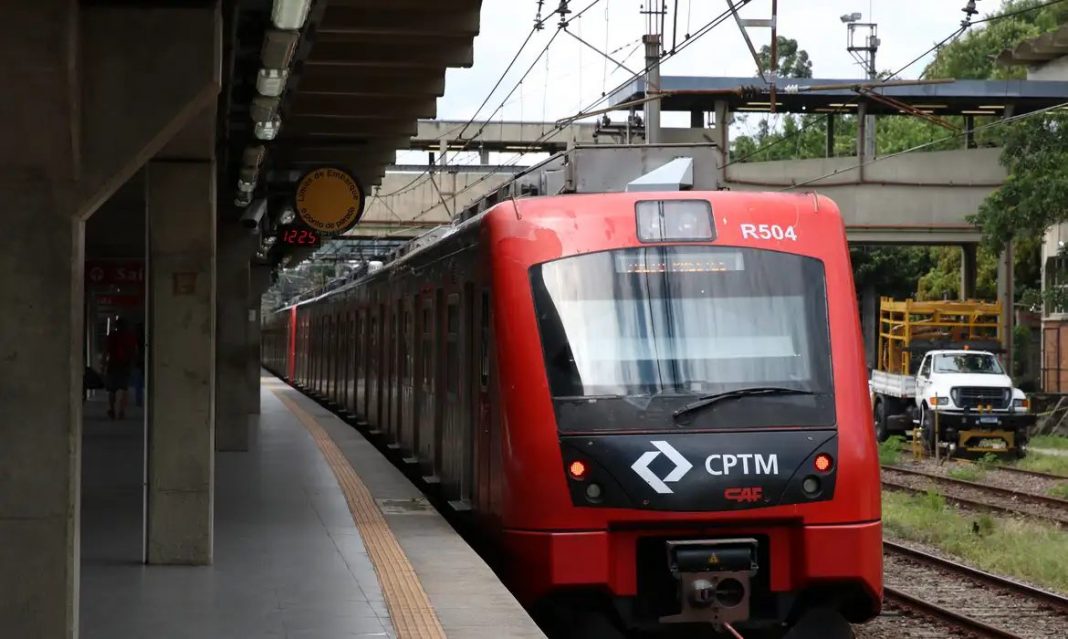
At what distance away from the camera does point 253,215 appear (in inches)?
741

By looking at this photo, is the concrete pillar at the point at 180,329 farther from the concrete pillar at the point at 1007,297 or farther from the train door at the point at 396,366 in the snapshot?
the concrete pillar at the point at 1007,297

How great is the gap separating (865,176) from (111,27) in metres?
31.6

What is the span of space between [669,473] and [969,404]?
66.7 feet

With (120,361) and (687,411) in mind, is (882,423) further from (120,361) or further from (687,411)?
(687,411)

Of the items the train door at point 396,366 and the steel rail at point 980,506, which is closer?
the train door at point 396,366

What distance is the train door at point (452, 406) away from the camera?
444 inches

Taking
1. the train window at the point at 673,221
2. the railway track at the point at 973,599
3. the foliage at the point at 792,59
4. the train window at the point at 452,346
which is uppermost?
the foliage at the point at 792,59

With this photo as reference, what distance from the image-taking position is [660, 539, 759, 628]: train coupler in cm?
849

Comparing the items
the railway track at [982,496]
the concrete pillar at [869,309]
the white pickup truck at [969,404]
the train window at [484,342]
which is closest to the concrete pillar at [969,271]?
the white pickup truck at [969,404]

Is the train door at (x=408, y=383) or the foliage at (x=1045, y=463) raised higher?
the train door at (x=408, y=383)

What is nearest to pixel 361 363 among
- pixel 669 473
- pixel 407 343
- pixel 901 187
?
pixel 407 343

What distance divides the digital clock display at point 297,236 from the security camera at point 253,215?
0.90 metres

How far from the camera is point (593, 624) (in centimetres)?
876

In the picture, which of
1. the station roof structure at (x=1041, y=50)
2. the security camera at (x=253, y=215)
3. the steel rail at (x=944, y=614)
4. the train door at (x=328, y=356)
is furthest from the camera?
the station roof structure at (x=1041, y=50)
